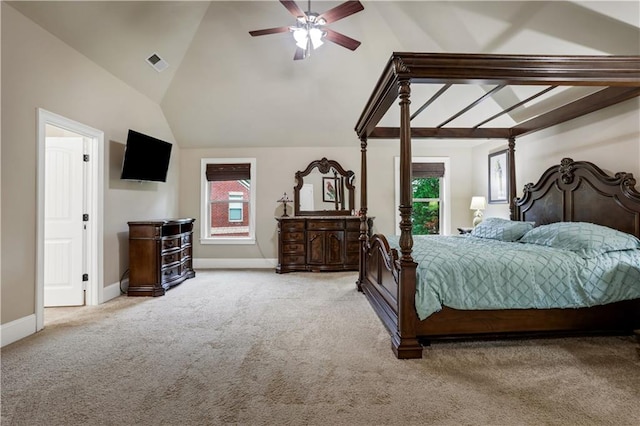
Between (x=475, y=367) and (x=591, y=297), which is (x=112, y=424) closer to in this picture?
(x=475, y=367)

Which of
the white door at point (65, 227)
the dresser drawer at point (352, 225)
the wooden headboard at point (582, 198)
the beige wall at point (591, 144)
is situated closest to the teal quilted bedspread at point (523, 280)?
the wooden headboard at point (582, 198)

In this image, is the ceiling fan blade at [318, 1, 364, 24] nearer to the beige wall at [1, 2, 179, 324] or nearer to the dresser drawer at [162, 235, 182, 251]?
the beige wall at [1, 2, 179, 324]

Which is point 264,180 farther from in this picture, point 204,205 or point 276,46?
point 276,46

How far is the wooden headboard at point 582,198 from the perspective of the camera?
288 centimetres

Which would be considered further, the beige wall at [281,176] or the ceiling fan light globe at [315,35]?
the beige wall at [281,176]

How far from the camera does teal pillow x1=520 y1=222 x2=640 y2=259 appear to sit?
2.57 meters

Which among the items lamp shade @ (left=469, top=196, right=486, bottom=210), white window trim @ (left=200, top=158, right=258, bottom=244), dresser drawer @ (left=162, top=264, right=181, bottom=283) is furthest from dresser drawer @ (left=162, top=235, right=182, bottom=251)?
lamp shade @ (left=469, top=196, right=486, bottom=210)

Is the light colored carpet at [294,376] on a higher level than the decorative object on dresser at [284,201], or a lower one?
lower

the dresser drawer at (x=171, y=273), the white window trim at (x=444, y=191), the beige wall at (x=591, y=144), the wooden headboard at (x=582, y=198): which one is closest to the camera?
the wooden headboard at (x=582, y=198)

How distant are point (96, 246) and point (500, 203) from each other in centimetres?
578

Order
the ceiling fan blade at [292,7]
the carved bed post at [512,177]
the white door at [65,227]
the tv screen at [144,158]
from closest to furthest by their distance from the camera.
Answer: the ceiling fan blade at [292,7]
the white door at [65,227]
the tv screen at [144,158]
the carved bed post at [512,177]

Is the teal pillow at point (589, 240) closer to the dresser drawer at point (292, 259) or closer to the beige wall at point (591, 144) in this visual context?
the beige wall at point (591, 144)

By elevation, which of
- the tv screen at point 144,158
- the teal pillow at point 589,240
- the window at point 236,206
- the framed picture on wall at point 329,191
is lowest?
the teal pillow at point 589,240

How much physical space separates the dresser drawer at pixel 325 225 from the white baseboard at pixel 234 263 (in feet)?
3.83
